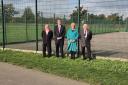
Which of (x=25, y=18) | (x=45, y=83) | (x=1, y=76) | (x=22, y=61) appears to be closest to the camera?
(x=45, y=83)

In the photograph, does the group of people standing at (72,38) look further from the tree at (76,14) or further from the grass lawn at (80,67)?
the tree at (76,14)

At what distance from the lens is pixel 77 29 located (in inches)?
578

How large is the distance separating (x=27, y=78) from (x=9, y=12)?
11.6m

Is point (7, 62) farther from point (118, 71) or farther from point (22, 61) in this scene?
point (118, 71)

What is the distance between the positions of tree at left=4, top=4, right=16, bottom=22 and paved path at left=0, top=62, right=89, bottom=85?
7.66 meters

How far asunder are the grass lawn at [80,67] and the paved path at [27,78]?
0.36m

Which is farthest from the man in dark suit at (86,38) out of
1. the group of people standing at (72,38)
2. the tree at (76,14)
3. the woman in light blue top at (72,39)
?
the tree at (76,14)

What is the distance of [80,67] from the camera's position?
1227 cm

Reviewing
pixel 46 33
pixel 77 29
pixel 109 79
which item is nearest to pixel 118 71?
pixel 109 79

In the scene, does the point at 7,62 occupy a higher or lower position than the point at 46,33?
lower

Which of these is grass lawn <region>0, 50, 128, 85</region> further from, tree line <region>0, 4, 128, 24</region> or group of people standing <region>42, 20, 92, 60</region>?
tree line <region>0, 4, 128, 24</region>

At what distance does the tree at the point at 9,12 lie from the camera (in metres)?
19.7

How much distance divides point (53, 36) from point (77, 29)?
1725 mm

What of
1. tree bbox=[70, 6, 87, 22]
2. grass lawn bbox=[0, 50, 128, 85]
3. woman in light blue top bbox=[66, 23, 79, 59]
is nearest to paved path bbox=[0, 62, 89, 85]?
grass lawn bbox=[0, 50, 128, 85]
